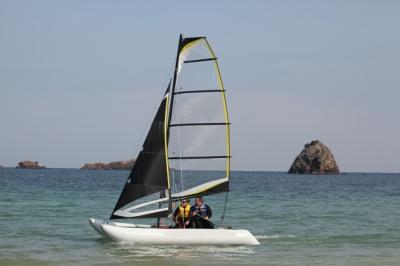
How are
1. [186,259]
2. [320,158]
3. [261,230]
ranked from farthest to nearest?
[320,158], [261,230], [186,259]

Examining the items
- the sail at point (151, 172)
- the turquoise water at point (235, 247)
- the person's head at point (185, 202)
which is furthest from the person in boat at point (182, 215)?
the turquoise water at point (235, 247)

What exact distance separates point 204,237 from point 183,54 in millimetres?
5656

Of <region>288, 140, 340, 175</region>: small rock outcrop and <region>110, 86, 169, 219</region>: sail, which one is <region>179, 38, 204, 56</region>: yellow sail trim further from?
<region>288, 140, 340, 175</region>: small rock outcrop

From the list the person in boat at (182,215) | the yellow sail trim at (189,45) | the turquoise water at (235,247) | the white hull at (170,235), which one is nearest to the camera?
the turquoise water at (235,247)

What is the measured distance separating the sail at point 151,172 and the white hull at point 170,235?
0.69 meters

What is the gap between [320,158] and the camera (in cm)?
16138

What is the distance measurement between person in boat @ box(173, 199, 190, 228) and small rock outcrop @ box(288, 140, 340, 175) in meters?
140

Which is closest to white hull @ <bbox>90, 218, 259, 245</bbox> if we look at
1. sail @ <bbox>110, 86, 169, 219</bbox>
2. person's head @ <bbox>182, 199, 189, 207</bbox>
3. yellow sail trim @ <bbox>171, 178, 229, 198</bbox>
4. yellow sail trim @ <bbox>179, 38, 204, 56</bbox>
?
sail @ <bbox>110, 86, 169, 219</bbox>

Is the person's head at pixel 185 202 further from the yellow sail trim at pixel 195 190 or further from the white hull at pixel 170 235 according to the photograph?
the white hull at pixel 170 235

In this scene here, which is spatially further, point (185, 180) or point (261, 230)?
point (261, 230)

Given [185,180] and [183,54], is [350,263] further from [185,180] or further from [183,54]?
[183,54]

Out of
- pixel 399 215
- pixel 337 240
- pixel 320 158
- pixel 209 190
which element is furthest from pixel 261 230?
pixel 320 158

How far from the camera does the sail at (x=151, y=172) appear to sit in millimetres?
21656

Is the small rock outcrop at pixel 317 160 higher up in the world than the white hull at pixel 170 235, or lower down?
higher up
